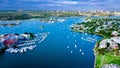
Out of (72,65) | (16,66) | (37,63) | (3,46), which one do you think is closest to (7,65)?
(16,66)

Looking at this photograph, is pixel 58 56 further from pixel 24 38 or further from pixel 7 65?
pixel 24 38

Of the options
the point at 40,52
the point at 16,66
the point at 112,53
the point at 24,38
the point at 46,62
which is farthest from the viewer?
the point at 24,38

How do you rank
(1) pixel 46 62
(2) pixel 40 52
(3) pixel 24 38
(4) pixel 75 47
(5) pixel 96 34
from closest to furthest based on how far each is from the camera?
(1) pixel 46 62 < (2) pixel 40 52 < (4) pixel 75 47 < (3) pixel 24 38 < (5) pixel 96 34

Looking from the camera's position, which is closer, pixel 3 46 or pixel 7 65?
pixel 7 65

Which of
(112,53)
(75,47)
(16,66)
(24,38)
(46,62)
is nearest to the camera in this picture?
(16,66)

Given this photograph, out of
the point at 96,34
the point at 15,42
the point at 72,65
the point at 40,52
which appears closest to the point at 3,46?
the point at 15,42

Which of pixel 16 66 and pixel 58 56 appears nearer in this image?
pixel 16 66

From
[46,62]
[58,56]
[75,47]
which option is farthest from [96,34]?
[46,62]

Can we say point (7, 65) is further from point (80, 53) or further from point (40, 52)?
point (80, 53)
